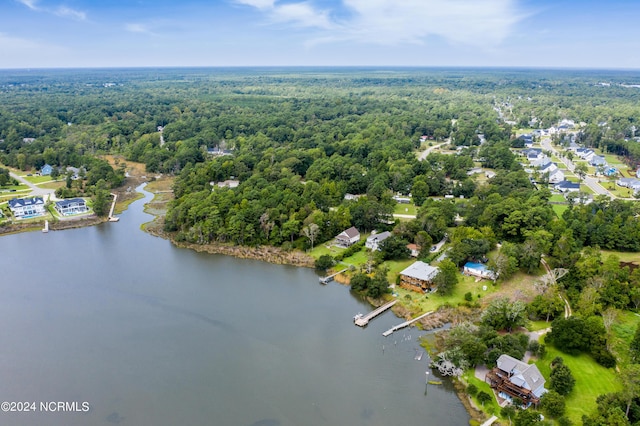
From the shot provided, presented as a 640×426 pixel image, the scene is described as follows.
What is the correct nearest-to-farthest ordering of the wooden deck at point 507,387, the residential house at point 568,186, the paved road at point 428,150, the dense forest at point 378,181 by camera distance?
1. the wooden deck at point 507,387
2. the dense forest at point 378,181
3. the residential house at point 568,186
4. the paved road at point 428,150

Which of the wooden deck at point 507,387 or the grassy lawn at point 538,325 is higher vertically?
the wooden deck at point 507,387

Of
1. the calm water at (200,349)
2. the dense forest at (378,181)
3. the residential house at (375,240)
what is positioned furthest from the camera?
the residential house at (375,240)

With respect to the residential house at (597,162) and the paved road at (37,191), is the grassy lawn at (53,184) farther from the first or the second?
the residential house at (597,162)

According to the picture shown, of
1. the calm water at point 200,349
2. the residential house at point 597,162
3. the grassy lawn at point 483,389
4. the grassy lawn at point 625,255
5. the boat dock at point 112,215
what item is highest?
the residential house at point 597,162

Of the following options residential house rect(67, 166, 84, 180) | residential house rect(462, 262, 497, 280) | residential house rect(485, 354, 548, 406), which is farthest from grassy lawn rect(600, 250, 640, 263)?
residential house rect(67, 166, 84, 180)

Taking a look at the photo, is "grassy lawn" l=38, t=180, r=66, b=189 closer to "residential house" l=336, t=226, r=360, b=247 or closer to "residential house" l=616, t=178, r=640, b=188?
"residential house" l=336, t=226, r=360, b=247

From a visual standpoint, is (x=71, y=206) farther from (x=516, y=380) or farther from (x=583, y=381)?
(x=583, y=381)

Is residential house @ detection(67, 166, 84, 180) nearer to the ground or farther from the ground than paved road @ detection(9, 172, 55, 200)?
farther from the ground

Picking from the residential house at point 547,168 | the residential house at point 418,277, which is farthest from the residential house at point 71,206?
the residential house at point 547,168
